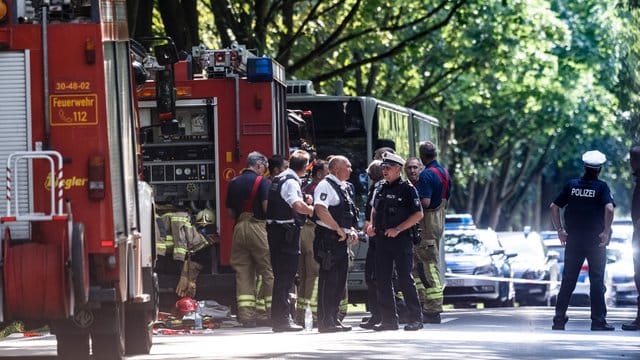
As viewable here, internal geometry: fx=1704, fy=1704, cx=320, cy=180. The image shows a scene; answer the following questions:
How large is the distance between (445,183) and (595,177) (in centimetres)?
202

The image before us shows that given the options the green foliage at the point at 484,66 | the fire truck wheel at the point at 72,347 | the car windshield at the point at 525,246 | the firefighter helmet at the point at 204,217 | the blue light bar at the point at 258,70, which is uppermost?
the green foliage at the point at 484,66

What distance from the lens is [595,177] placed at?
17.8 meters

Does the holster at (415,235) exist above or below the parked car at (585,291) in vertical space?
above

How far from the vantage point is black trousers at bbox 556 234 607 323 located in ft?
58.2

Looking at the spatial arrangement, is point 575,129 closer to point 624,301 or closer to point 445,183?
point 624,301

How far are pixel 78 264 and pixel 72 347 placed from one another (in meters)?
1.98

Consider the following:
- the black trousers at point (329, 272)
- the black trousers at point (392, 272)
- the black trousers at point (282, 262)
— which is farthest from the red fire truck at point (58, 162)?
the black trousers at point (392, 272)

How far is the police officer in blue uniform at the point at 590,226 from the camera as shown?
1769 centimetres

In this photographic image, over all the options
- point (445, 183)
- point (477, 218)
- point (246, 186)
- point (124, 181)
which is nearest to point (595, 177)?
point (445, 183)

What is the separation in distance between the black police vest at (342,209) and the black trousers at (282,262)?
2.04 feet

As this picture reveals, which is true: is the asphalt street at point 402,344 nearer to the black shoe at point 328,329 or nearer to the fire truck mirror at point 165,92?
the black shoe at point 328,329

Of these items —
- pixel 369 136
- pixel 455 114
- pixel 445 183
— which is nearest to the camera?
pixel 445 183

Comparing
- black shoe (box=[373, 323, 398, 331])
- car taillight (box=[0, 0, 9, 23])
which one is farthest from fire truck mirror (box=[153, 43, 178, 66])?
black shoe (box=[373, 323, 398, 331])

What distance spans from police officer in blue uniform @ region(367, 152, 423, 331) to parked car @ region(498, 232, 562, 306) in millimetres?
14306
